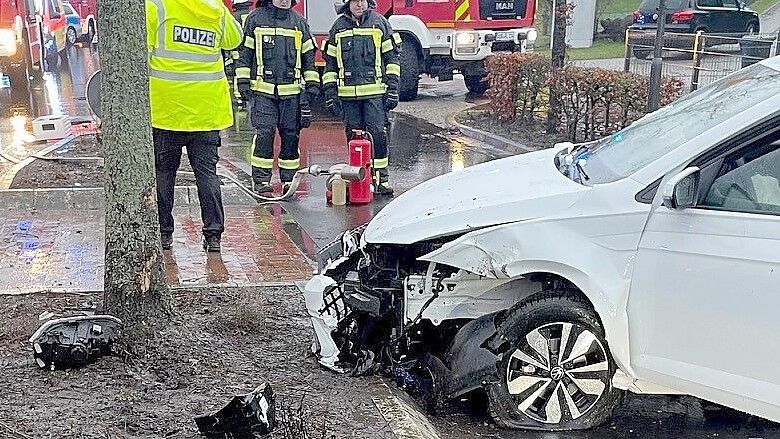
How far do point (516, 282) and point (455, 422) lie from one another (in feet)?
2.31

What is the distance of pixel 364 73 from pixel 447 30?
24.9ft

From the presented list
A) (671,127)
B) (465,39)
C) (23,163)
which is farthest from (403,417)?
(465,39)

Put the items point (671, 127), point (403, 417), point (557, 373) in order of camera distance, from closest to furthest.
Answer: point (403, 417) < point (557, 373) < point (671, 127)

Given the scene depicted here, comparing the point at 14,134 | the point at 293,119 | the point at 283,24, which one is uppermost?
the point at 283,24

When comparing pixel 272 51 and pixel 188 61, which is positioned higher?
pixel 188 61

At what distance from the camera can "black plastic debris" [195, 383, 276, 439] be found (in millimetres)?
3521

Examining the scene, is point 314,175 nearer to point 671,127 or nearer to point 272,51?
point 272,51

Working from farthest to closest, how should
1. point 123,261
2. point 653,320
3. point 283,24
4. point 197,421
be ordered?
point 283,24 < point 123,261 < point 653,320 < point 197,421

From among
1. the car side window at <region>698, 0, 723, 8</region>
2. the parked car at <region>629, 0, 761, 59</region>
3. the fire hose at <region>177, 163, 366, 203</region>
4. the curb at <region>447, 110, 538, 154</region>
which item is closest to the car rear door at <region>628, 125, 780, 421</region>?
the fire hose at <region>177, 163, 366, 203</region>

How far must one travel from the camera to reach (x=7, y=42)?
57.9 feet

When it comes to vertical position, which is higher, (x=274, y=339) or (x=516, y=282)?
(x=516, y=282)

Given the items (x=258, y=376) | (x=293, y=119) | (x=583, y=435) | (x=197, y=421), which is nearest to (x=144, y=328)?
(x=258, y=376)

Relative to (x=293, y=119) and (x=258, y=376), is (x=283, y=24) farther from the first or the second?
(x=258, y=376)

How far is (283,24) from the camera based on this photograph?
8.90 metres
